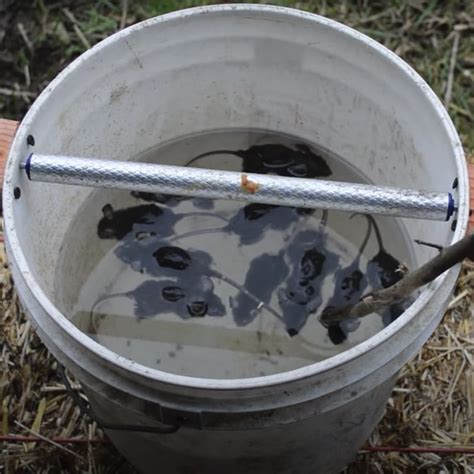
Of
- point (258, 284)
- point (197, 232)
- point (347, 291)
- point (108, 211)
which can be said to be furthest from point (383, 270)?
point (108, 211)

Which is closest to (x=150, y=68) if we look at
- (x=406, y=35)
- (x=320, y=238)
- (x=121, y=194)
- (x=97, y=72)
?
(x=97, y=72)

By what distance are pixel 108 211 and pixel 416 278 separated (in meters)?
0.60

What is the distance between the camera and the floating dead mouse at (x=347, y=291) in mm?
1329

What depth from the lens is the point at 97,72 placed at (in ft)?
3.99

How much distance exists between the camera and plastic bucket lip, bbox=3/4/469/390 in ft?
Answer: 2.95

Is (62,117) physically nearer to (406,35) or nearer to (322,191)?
(322,191)

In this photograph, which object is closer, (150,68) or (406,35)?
(150,68)

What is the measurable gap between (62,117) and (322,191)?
1.30 feet

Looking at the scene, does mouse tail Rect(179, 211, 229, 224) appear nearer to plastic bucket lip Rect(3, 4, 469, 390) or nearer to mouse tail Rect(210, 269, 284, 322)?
mouse tail Rect(210, 269, 284, 322)

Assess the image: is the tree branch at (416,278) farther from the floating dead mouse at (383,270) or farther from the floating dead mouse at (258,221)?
the floating dead mouse at (258,221)

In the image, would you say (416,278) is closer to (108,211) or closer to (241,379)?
(241,379)

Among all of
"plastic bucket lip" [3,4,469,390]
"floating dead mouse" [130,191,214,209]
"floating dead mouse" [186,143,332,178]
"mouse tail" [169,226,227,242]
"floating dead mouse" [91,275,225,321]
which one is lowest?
"floating dead mouse" [91,275,225,321]

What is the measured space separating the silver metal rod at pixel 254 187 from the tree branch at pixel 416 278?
76 millimetres

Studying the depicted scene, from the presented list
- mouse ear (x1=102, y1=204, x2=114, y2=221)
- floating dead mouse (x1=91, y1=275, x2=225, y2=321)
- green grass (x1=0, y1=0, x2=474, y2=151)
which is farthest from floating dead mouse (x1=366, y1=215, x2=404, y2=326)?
A: green grass (x1=0, y1=0, x2=474, y2=151)
